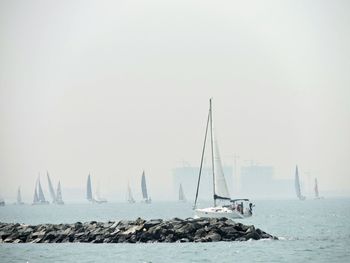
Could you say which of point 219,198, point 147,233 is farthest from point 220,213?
point 147,233

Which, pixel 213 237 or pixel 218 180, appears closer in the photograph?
pixel 213 237

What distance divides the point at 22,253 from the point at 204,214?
1375 inches

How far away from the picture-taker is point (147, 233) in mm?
73000

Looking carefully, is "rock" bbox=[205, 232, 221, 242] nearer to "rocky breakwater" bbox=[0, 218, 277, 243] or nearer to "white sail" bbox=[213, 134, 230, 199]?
"rocky breakwater" bbox=[0, 218, 277, 243]

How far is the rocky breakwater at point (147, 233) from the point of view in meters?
72.2

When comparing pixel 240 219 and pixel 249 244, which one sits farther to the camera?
pixel 240 219

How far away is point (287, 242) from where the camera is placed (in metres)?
71.7

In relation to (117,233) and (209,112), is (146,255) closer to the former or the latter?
(117,233)

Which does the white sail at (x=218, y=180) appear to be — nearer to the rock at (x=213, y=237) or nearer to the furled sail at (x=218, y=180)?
the furled sail at (x=218, y=180)

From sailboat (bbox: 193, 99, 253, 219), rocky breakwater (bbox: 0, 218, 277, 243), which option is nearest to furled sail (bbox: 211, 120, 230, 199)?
sailboat (bbox: 193, 99, 253, 219)

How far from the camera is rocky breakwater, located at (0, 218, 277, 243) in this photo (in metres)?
72.2

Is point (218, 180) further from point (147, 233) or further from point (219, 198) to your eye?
point (147, 233)

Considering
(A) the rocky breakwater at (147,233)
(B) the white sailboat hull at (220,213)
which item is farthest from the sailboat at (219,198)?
(A) the rocky breakwater at (147,233)

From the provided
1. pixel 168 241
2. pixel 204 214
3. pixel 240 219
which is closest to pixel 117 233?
pixel 168 241
